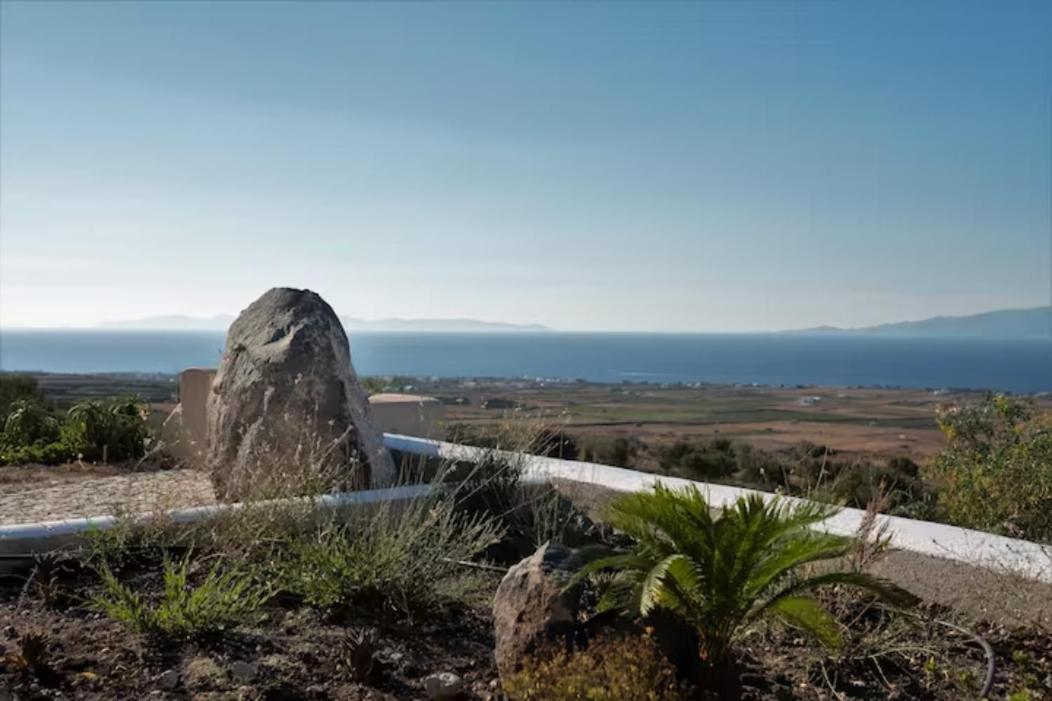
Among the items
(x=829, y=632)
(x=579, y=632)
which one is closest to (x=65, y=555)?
(x=579, y=632)

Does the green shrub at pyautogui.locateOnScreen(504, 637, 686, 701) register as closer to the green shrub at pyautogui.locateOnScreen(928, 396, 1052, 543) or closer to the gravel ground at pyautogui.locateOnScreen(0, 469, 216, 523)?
the green shrub at pyautogui.locateOnScreen(928, 396, 1052, 543)

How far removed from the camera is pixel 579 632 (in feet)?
13.8

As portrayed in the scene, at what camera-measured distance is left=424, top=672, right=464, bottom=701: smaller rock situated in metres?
3.87

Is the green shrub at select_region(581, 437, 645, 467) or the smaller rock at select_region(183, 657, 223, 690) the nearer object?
the smaller rock at select_region(183, 657, 223, 690)

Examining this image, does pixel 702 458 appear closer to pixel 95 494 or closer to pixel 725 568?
pixel 95 494

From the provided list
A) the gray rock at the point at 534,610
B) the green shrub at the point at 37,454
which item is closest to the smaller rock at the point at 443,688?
the gray rock at the point at 534,610

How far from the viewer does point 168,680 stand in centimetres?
393

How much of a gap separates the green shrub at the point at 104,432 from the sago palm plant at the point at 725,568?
760 centimetres

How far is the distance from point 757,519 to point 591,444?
9.98 metres

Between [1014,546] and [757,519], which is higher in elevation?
[757,519]

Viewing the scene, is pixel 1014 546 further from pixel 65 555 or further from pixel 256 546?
pixel 65 555

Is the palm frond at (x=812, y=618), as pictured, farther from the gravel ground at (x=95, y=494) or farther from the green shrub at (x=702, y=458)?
the green shrub at (x=702, y=458)

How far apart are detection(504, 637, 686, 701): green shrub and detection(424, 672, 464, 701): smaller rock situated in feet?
0.96

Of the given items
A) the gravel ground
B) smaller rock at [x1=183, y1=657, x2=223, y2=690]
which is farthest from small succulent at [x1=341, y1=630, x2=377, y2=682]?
the gravel ground
